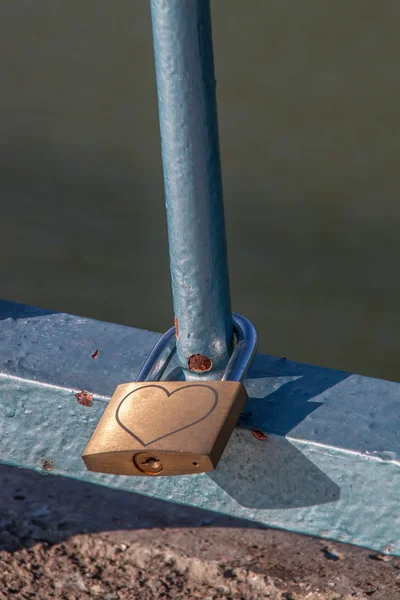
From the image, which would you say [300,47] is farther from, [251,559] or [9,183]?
[251,559]

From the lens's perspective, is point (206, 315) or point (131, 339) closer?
point (206, 315)

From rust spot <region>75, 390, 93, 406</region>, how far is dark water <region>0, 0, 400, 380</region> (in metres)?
1.09

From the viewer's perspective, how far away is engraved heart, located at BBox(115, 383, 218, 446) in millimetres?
890

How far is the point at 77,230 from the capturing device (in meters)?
2.43

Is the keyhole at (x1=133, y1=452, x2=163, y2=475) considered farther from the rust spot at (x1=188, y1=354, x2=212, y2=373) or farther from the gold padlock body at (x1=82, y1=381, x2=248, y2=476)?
the rust spot at (x1=188, y1=354, x2=212, y2=373)

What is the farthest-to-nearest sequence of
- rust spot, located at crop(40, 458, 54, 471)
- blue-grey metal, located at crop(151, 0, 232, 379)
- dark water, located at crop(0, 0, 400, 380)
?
dark water, located at crop(0, 0, 400, 380) < rust spot, located at crop(40, 458, 54, 471) < blue-grey metal, located at crop(151, 0, 232, 379)

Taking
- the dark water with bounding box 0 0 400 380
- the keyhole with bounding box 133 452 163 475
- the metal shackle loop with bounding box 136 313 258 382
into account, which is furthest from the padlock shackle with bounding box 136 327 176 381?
the dark water with bounding box 0 0 400 380

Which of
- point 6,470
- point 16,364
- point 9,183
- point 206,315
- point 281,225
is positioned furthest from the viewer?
point 9,183

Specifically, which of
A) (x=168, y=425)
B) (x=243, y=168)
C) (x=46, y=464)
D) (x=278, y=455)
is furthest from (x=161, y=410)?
(x=243, y=168)

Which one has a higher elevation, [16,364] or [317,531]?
[16,364]

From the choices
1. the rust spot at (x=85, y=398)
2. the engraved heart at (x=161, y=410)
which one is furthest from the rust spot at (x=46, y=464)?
the engraved heart at (x=161, y=410)

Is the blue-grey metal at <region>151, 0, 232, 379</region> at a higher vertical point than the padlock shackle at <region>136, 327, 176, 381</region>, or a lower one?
higher

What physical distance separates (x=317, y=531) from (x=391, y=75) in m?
2.13

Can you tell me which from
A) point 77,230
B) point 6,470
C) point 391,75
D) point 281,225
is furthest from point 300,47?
point 6,470
